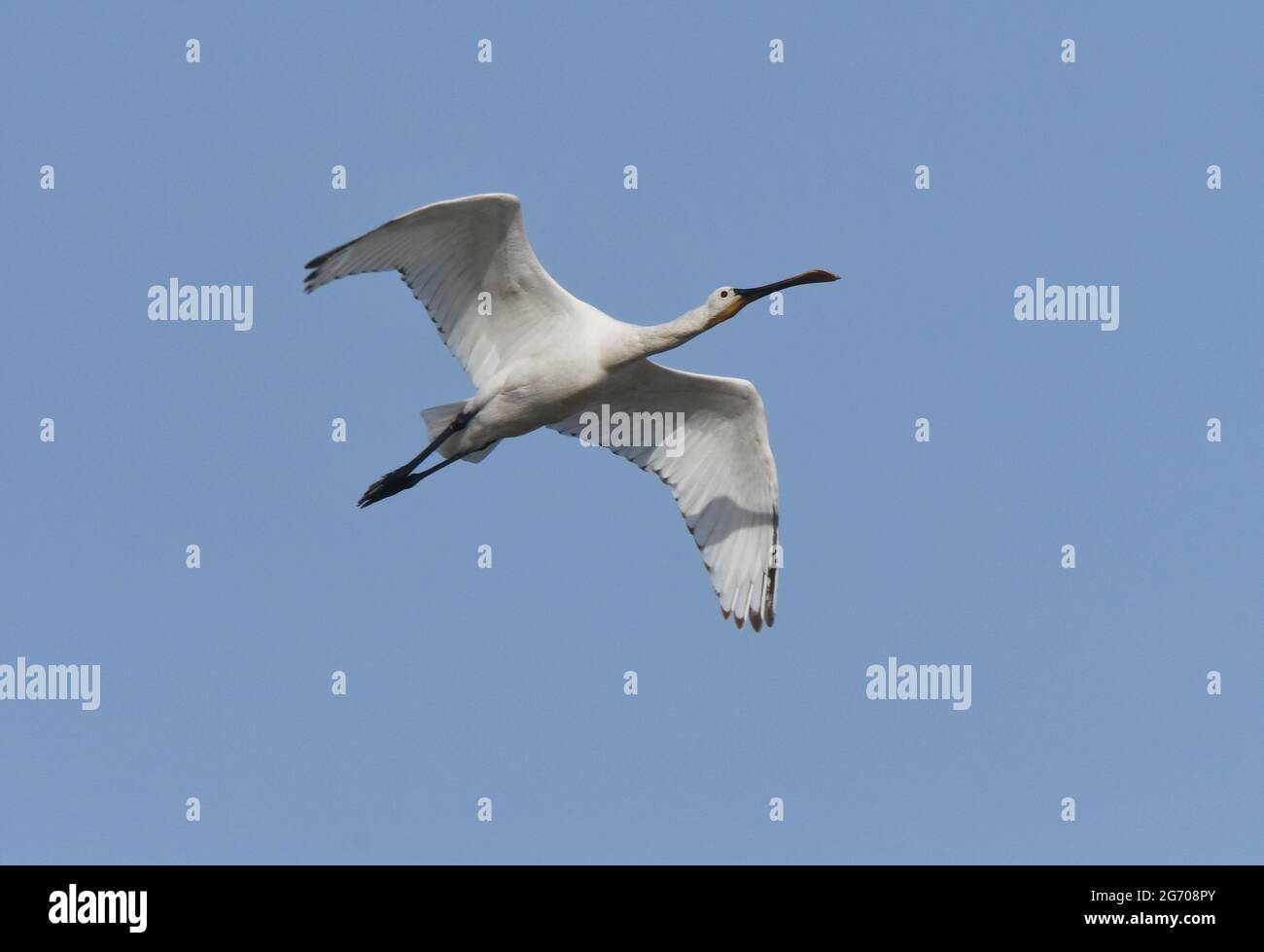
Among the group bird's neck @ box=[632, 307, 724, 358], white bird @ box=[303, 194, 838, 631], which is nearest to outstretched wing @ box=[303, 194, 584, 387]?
white bird @ box=[303, 194, 838, 631]

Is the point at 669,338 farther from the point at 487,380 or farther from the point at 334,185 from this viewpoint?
the point at 334,185

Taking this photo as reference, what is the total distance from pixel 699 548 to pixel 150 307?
269 inches

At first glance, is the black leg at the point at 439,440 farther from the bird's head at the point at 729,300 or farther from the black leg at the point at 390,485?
the bird's head at the point at 729,300

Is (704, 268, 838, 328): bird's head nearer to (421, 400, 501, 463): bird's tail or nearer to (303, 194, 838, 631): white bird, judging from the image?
(303, 194, 838, 631): white bird

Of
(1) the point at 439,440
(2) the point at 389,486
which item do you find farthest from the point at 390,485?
(1) the point at 439,440

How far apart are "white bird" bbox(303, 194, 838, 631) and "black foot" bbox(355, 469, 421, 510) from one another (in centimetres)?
2

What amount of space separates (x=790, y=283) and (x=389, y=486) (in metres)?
5.06

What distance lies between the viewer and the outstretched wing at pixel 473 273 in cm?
2255

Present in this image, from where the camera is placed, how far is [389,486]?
82.5 feet

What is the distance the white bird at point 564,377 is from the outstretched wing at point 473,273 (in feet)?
0.05

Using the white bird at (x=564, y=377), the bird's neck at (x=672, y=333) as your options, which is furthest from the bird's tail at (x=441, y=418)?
the bird's neck at (x=672, y=333)

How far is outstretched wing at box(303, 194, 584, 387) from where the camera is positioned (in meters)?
22.5

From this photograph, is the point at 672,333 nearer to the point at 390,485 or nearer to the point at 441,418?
the point at 441,418
